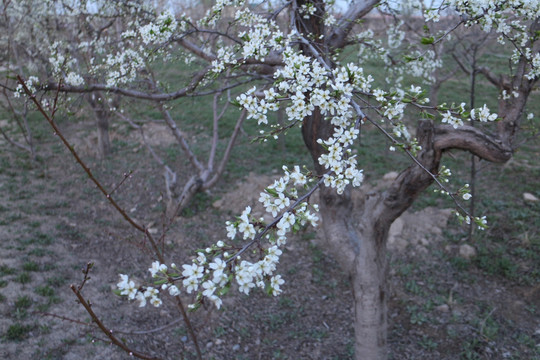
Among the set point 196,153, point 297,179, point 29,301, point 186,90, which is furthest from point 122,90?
point 196,153

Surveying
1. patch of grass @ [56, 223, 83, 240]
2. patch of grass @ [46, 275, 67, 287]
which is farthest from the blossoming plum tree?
patch of grass @ [56, 223, 83, 240]

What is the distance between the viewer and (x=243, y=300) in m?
4.54

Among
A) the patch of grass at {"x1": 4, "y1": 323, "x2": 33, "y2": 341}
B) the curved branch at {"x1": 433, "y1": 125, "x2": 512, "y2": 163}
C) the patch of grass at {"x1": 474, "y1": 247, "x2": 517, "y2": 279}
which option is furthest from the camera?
the patch of grass at {"x1": 474, "y1": 247, "x2": 517, "y2": 279}

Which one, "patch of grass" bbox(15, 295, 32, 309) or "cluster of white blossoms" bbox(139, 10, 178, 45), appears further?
"patch of grass" bbox(15, 295, 32, 309)

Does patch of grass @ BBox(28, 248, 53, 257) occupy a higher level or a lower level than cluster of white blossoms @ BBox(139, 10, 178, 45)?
lower

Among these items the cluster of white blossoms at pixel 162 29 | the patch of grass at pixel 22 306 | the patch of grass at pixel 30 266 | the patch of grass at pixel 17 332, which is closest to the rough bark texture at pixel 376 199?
the cluster of white blossoms at pixel 162 29

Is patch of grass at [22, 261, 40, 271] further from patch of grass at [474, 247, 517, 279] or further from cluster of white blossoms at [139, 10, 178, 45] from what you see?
patch of grass at [474, 247, 517, 279]

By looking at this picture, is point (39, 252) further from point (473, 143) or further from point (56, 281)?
point (473, 143)

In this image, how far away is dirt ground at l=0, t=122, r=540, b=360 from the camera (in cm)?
373

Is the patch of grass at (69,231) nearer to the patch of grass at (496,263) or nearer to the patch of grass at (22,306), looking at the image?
the patch of grass at (22,306)

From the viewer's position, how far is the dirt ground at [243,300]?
3.73 meters

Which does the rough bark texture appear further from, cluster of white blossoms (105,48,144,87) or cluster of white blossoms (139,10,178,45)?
cluster of white blossoms (105,48,144,87)

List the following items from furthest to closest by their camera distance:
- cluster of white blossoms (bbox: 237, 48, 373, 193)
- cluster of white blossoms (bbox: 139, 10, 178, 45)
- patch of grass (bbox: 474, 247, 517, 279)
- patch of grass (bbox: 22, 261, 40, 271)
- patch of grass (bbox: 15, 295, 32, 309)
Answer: patch of grass (bbox: 474, 247, 517, 279) → patch of grass (bbox: 22, 261, 40, 271) → patch of grass (bbox: 15, 295, 32, 309) → cluster of white blossoms (bbox: 139, 10, 178, 45) → cluster of white blossoms (bbox: 237, 48, 373, 193)

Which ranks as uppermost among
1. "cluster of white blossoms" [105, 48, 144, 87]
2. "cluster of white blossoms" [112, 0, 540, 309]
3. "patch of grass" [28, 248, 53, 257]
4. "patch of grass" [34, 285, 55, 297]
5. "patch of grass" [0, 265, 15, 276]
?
"cluster of white blossoms" [105, 48, 144, 87]
